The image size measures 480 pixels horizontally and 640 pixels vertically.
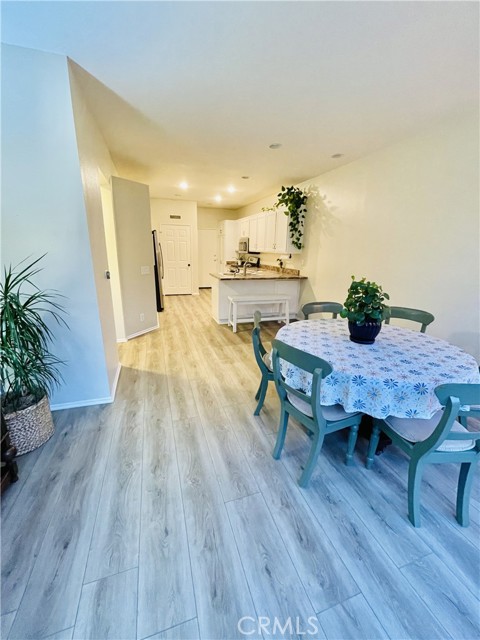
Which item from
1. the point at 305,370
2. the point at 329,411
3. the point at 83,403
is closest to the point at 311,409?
the point at 329,411

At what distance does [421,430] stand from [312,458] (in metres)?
0.63

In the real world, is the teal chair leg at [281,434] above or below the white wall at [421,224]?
below

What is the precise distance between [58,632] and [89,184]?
2.71 m

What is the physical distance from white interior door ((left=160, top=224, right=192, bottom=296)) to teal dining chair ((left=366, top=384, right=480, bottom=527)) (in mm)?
6681

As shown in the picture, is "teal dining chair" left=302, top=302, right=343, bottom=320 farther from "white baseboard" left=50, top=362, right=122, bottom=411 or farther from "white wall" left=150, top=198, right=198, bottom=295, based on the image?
"white wall" left=150, top=198, right=198, bottom=295

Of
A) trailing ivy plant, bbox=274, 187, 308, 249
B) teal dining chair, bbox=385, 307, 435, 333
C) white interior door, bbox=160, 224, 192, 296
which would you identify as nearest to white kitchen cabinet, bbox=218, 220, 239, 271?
white interior door, bbox=160, 224, 192, 296

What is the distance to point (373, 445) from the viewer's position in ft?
5.63

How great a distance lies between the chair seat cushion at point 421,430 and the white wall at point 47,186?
2360 mm

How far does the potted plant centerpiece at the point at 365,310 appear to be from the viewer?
5.79ft

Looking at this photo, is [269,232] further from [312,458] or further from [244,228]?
[312,458]

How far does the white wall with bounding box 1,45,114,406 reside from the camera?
5.71 ft

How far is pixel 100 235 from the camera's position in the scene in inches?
98.3

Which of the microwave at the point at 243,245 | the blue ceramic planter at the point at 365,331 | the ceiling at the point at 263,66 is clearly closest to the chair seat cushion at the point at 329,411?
Answer: the blue ceramic planter at the point at 365,331

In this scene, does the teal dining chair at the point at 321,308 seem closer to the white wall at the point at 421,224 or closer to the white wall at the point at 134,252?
the white wall at the point at 421,224
